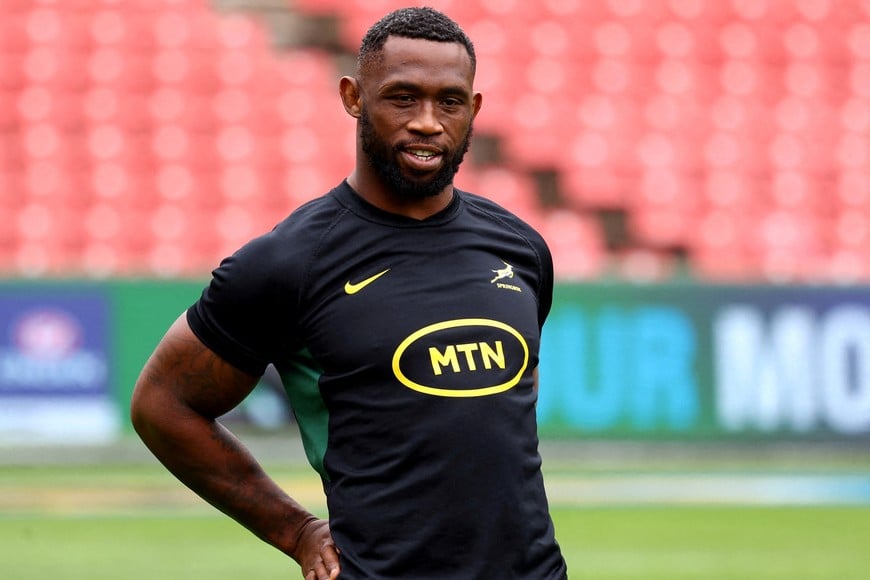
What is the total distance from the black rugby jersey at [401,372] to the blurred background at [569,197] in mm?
7964

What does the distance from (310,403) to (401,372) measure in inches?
9.4

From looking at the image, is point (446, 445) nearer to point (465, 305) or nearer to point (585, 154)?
point (465, 305)

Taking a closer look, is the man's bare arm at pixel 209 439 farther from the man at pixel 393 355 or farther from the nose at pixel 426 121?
the nose at pixel 426 121

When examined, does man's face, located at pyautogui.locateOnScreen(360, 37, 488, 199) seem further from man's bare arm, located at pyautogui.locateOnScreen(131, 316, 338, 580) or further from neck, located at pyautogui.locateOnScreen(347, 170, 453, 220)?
man's bare arm, located at pyautogui.locateOnScreen(131, 316, 338, 580)

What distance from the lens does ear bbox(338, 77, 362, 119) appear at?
311cm

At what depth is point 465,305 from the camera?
3.01 metres

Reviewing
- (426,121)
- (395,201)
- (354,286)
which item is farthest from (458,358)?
(426,121)

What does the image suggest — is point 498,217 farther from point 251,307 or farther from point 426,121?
point 251,307

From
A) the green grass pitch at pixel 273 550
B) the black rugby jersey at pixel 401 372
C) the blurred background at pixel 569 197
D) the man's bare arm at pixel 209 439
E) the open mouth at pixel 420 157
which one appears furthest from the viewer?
the blurred background at pixel 569 197

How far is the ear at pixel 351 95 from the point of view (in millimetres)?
3109

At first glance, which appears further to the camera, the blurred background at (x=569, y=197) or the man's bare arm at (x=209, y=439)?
the blurred background at (x=569, y=197)

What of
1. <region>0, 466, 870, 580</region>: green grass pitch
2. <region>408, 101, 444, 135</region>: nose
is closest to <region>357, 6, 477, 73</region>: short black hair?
<region>408, 101, 444, 135</region>: nose

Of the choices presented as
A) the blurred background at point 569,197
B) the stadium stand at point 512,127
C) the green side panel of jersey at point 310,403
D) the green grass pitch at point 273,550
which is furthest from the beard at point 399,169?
the stadium stand at point 512,127

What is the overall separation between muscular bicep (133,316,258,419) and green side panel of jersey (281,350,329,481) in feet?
0.30
